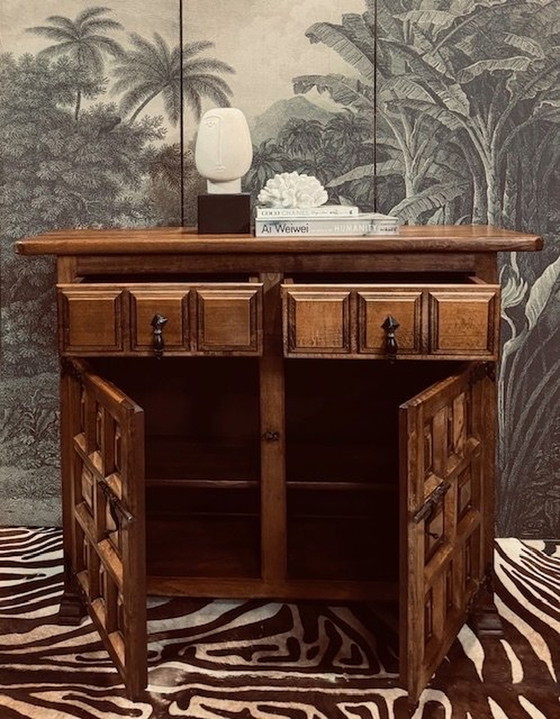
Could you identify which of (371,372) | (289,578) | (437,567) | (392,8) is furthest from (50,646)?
(392,8)

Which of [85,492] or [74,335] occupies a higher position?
[74,335]

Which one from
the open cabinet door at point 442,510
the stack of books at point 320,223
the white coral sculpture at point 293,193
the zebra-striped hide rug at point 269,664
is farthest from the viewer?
the white coral sculpture at point 293,193

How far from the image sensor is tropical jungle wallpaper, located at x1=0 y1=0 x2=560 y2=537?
2670 millimetres

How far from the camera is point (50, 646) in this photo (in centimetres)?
220

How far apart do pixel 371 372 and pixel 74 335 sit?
3.10 ft

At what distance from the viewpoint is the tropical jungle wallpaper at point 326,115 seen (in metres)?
2.67

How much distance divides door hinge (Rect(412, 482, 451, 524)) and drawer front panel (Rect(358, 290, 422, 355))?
1.07 ft

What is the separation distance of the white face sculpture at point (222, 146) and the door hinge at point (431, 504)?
37.8 inches

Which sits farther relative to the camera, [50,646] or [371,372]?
[371,372]

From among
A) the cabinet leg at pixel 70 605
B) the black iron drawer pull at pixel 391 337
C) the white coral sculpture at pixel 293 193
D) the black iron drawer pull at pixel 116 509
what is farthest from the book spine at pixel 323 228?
the cabinet leg at pixel 70 605

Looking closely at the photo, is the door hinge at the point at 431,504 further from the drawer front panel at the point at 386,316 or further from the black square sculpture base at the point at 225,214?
the black square sculpture base at the point at 225,214

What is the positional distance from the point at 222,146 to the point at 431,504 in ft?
3.46

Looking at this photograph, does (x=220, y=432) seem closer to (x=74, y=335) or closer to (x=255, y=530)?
(x=255, y=530)

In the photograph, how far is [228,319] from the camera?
6.91ft
